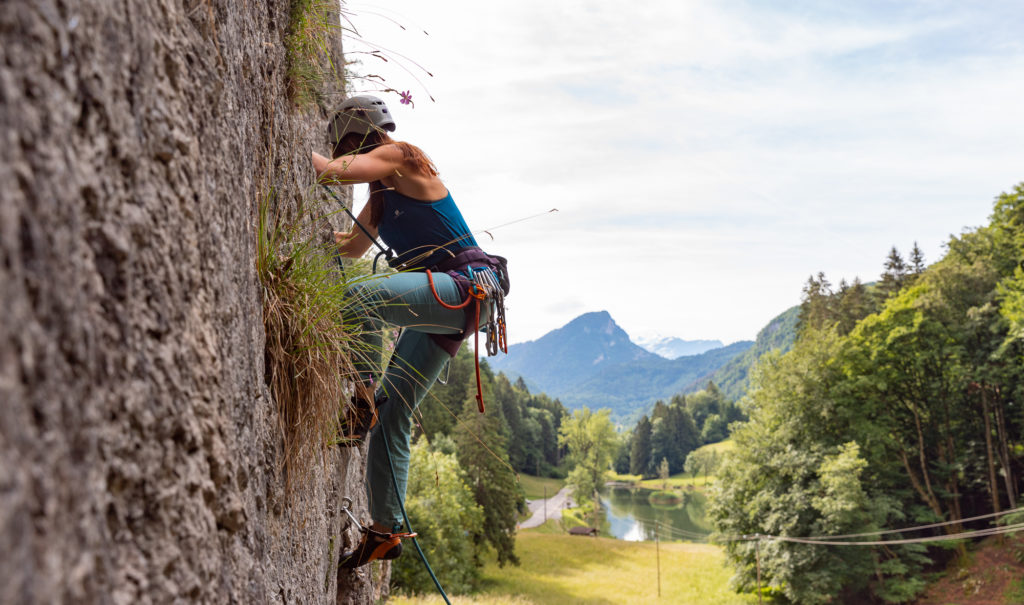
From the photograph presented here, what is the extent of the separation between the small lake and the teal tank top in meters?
59.8

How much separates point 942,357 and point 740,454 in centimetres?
1088

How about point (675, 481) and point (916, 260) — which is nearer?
point (916, 260)

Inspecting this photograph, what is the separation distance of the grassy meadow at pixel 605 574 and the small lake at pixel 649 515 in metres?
14.2

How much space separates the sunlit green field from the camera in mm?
31719

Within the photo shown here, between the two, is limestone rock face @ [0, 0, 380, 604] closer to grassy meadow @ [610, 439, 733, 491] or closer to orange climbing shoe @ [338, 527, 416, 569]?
orange climbing shoe @ [338, 527, 416, 569]

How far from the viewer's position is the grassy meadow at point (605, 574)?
31.7 metres

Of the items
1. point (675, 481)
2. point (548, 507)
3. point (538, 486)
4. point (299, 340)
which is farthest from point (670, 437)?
point (299, 340)

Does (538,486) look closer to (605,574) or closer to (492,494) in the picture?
(605,574)

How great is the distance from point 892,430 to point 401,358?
118 ft

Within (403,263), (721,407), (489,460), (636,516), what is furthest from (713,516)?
(721,407)

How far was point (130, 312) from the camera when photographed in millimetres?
1273

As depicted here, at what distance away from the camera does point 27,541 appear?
912 mm

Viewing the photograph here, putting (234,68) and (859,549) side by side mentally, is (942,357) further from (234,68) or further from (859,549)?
(234,68)

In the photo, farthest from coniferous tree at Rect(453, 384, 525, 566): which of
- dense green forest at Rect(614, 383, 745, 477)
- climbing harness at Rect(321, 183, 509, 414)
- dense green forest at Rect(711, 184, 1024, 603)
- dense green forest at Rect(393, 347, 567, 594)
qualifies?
dense green forest at Rect(614, 383, 745, 477)
